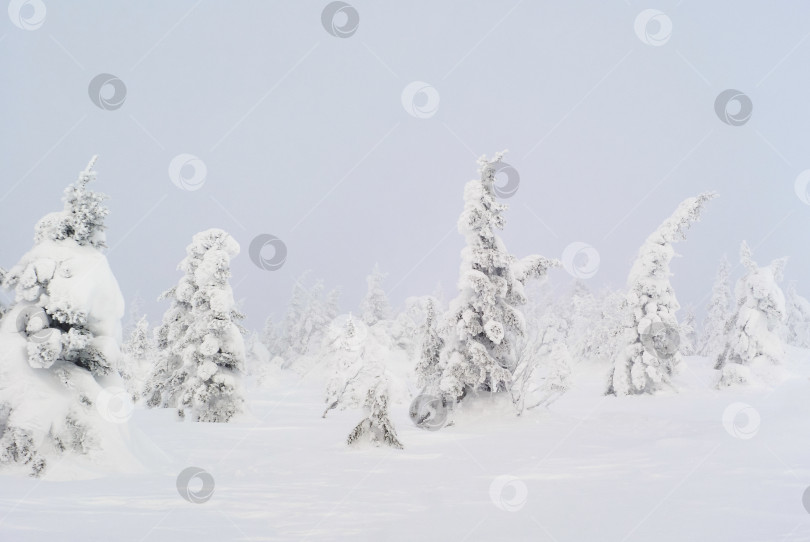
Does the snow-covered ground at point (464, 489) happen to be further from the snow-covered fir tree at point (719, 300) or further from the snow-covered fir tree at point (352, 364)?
the snow-covered fir tree at point (719, 300)

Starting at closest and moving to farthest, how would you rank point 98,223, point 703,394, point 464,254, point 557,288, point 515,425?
1. point 98,223
2. point 515,425
3. point 464,254
4. point 703,394
5. point 557,288

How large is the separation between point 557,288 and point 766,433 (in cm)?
6242

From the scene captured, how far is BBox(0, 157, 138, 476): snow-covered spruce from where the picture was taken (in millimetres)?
8383

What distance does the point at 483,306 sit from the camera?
1783 cm

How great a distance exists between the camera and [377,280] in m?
55.2

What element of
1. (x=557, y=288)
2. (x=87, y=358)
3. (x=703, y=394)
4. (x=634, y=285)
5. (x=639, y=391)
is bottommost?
(x=87, y=358)

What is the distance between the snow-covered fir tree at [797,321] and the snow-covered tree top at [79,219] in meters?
56.5

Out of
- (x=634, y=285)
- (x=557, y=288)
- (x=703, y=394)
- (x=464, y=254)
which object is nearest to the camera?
(x=464, y=254)

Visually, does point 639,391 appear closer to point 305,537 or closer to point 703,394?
point 703,394

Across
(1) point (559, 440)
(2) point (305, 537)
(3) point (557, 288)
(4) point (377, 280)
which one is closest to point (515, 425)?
(1) point (559, 440)

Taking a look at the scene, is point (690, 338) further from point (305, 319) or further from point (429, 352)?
point (429, 352)

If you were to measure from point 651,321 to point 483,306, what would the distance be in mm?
12315
